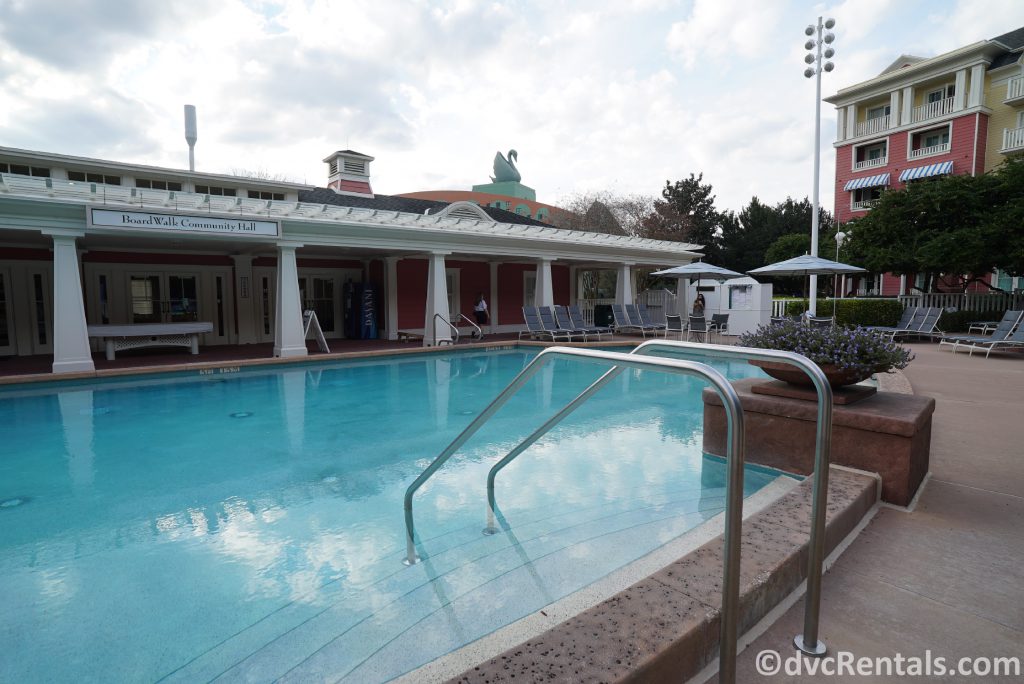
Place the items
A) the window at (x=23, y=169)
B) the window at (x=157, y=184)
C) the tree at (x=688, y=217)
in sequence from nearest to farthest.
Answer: the window at (x=23, y=169)
the window at (x=157, y=184)
the tree at (x=688, y=217)

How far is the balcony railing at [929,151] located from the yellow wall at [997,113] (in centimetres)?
166

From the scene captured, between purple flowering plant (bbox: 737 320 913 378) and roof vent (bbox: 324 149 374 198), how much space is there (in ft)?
65.0

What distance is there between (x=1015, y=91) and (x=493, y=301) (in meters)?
26.7

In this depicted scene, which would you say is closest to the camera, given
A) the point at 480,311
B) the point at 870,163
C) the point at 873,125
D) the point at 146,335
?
the point at 146,335

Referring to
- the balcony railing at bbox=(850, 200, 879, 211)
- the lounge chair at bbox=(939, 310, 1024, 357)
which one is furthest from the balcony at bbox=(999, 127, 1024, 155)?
the lounge chair at bbox=(939, 310, 1024, 357)

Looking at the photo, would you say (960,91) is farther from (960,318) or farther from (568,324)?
(568,324)

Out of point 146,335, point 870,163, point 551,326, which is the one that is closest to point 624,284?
point 551,326

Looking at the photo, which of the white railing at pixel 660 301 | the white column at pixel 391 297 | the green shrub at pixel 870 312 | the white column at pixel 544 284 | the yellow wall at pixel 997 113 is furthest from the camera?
the yellow wall at pixel 997 113

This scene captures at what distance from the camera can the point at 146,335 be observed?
13.0m

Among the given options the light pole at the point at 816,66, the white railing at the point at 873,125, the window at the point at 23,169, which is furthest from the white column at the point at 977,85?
the window at the point at 23,169

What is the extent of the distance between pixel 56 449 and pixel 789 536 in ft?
24.0

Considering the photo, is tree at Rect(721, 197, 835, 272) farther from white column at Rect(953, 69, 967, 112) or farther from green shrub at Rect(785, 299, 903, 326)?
green shrub at Rect(785, 299, 903, 326)

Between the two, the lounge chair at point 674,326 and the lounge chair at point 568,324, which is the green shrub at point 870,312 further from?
the lounge chair at point 568,324

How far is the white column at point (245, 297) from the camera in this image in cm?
1602
